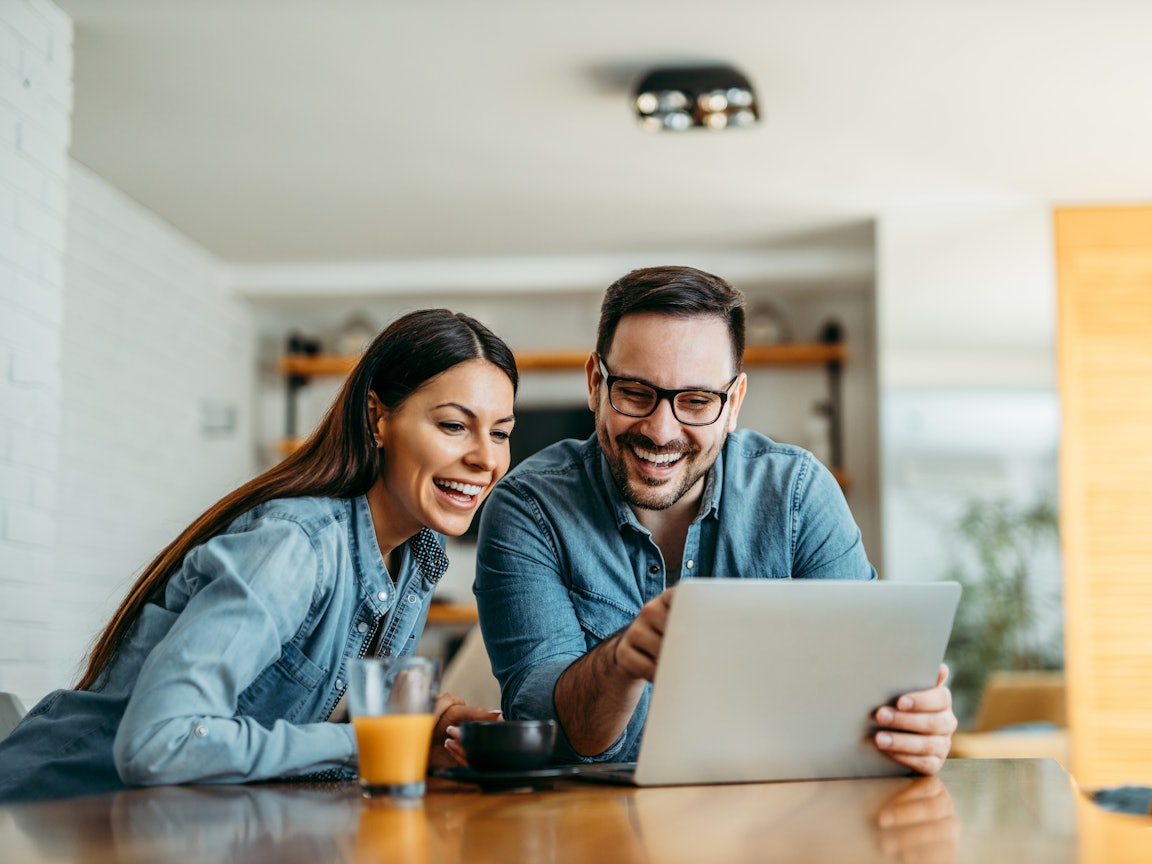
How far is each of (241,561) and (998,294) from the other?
14.8 feet

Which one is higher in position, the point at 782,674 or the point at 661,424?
the point at 661,424

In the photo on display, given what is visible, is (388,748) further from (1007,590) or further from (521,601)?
(1007,590)

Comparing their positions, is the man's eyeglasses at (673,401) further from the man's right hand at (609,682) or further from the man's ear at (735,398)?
the man's right hand at (609,682)

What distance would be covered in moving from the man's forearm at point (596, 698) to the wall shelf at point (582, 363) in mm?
4391

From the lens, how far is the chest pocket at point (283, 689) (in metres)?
1.53

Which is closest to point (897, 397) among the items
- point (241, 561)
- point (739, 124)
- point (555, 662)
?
point (739, 124)

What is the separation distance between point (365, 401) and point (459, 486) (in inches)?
6.8

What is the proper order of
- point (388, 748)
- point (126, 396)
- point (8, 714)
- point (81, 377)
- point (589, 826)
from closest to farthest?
point (589, 826) < point (388, 748) < point (8, 714) < point (81, 377) < point (126, 396)

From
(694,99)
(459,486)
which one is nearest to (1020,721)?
(694,99)

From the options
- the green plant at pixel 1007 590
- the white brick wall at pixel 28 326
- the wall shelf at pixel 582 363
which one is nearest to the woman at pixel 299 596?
the white brick wall at pixel 28 326

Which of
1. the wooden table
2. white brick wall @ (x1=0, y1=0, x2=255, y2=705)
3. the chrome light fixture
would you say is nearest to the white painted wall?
the chrome light fixture

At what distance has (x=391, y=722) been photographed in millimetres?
1153

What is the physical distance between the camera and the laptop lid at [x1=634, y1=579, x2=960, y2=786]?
1.23 m

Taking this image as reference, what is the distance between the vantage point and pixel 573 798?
3.79 ft
